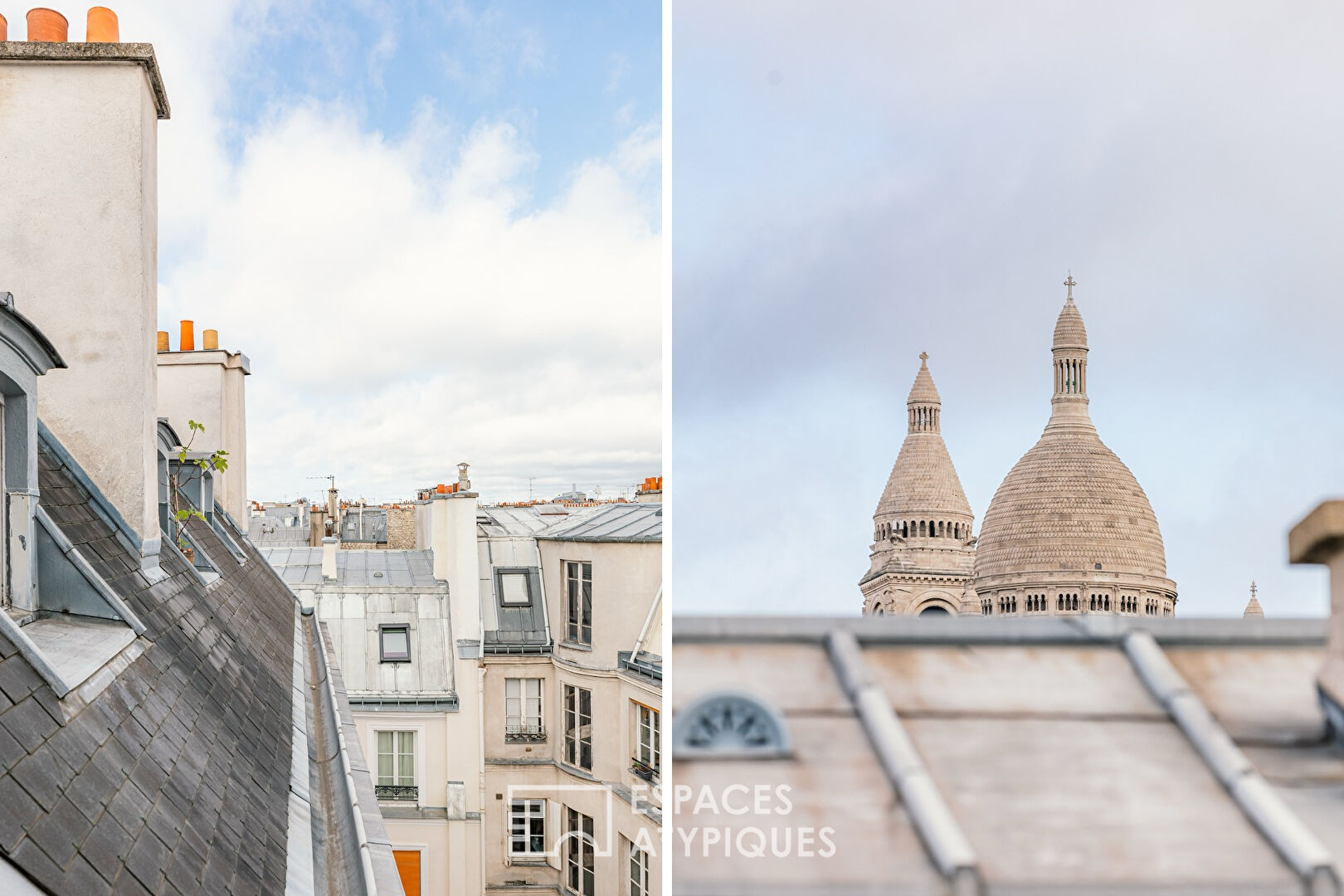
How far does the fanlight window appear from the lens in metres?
1.25

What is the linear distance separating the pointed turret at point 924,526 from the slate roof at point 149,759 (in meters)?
20.0

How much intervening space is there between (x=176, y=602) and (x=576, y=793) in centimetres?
411

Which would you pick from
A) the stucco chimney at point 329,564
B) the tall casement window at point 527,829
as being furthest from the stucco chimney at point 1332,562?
the stucco chimney at point 329,564

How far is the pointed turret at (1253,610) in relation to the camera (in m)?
1.20

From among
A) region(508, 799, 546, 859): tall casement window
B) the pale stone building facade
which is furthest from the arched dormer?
the pale stone building facade

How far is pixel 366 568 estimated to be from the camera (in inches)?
280

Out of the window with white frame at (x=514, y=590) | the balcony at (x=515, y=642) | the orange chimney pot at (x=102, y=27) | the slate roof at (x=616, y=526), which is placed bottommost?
the balcony at (x=515, y=642)

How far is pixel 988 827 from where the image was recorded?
1134mm

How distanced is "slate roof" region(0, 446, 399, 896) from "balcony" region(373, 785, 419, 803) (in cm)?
372

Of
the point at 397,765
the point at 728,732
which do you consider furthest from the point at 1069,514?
the point at 728,732

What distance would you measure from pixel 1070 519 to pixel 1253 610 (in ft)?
56.5

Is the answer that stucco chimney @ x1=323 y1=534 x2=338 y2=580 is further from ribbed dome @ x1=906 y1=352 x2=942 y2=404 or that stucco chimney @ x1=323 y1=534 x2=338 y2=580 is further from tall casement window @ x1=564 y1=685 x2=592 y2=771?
ribbed dome @ x1=906 y1=352 x2=942 y2=404

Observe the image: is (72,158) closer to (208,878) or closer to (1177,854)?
(208,878)

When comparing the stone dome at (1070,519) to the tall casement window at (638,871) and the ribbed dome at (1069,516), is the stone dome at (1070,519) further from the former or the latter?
the tall casement window at (638,871)
